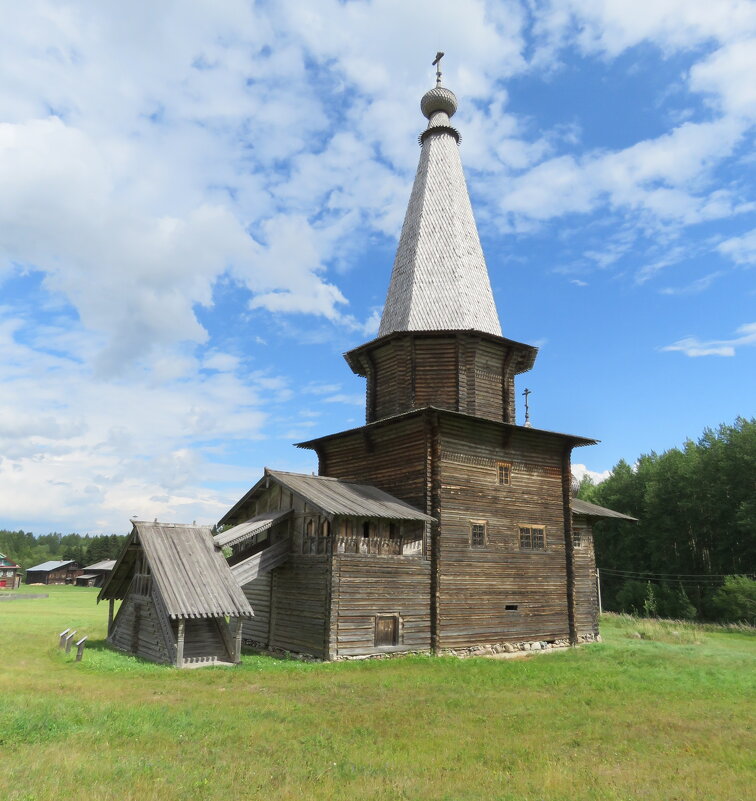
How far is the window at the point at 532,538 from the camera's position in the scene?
2389 centimetres

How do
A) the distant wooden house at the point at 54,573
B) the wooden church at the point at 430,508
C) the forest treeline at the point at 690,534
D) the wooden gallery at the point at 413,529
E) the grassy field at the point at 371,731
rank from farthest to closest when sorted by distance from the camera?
the distant wooden house at the point at 54,573 → the forest treeline at the point at 690,534 → the wooden church at the point at 430,508 → the wooden gallery at the point at 413,529 → the grassy field at the point at 371,731

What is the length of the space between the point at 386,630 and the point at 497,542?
18.1 ft

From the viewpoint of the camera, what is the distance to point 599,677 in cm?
1738

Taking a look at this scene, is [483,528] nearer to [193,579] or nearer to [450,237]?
[193,579]

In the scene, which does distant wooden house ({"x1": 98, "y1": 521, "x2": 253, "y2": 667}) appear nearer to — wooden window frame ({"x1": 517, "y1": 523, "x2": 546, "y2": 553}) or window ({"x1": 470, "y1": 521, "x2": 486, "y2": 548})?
window ({"x1": 470, "y1": 521, "x2": 486, "y2": 548})

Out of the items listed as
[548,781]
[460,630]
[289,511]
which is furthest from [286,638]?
[548,781]

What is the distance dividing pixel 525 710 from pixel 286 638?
10087 mm

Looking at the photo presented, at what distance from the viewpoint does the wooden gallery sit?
1925cm

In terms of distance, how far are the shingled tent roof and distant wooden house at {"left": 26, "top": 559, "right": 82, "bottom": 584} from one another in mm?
94470

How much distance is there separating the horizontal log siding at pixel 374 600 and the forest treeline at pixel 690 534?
26211mm

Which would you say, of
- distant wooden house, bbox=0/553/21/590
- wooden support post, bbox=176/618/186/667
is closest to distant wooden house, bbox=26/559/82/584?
distant wooden house, bbox=0/553/21/590

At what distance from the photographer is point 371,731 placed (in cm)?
1112

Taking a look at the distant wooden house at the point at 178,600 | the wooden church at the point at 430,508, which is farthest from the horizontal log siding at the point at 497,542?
the distant wooden house at the point at 178,600

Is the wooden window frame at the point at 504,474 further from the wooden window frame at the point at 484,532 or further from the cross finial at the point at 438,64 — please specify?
the cross finial at the point at 438,64
